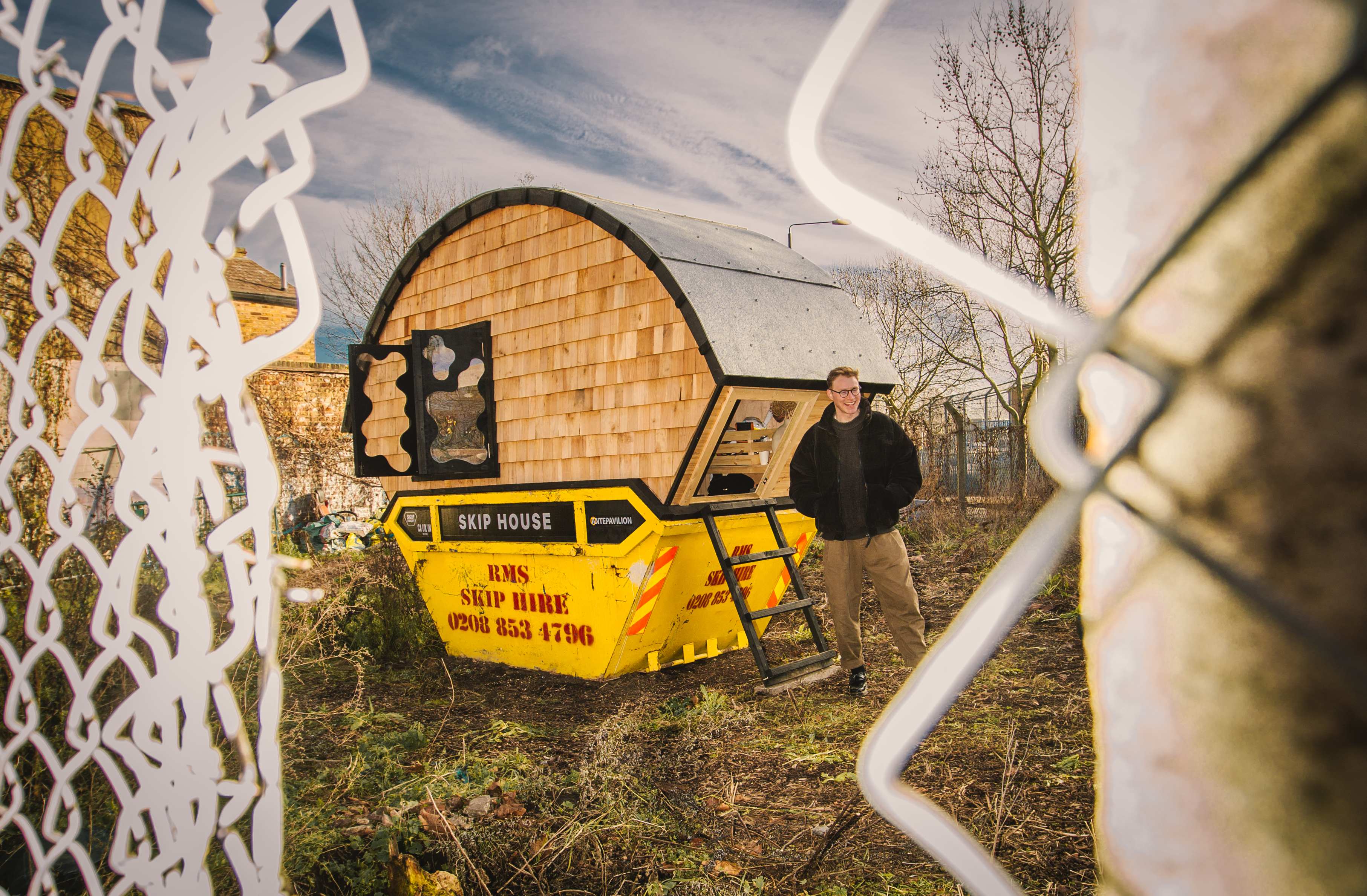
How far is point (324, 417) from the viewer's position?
56.2 feet

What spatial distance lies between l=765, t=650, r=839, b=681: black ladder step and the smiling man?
16.1 inches

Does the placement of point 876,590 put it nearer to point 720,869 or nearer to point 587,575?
point 587,575

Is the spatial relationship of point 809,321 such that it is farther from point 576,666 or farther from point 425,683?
point 425,683

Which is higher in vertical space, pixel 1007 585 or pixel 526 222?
pixel 526 222

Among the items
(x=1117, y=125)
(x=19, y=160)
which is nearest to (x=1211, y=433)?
(x=1117, y=125)

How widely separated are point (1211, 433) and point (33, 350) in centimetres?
240

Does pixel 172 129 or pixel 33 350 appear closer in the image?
pixel 172 129

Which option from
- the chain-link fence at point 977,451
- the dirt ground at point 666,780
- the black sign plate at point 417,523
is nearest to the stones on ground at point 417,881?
the dirt ground at point 666,780

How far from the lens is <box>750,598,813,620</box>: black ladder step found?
5277 mm

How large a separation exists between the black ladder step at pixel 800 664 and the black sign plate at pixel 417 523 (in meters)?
3.05

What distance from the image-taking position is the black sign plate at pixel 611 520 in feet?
17.1

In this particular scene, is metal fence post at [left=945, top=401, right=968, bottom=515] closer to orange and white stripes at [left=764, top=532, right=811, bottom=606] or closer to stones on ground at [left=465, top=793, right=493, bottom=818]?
orange and white stripes at [left=764, top=532, right=811, bottom=606]

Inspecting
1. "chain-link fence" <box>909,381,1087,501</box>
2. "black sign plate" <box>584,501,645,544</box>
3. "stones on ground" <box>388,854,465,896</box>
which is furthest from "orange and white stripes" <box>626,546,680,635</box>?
"chain-link fence" <box>909,381,1087,501</box>

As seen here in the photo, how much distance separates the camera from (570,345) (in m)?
5.64
